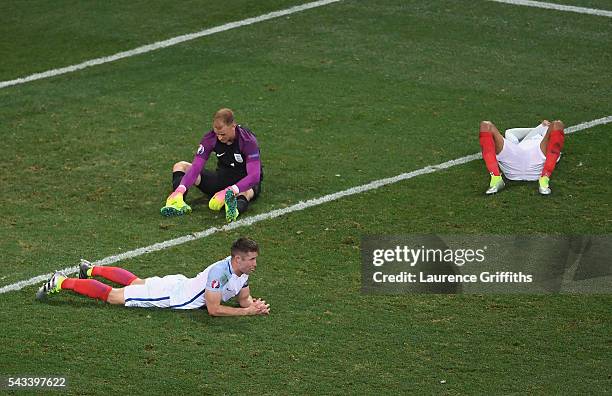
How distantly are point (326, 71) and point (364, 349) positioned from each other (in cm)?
791

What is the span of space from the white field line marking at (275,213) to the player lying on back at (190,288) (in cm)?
47

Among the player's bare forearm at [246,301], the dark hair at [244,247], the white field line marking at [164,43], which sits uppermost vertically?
the white field line marking at [164,43]

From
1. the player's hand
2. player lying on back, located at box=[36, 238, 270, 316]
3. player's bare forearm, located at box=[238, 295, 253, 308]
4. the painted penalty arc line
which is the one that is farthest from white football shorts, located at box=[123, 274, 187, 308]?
the painted penalty arc line

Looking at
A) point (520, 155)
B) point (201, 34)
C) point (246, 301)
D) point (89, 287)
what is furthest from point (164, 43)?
point (246, 301)

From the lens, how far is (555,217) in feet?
A: 44.0

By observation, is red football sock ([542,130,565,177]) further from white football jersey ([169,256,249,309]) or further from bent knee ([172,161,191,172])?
white football jersey ([169,256,249,309])

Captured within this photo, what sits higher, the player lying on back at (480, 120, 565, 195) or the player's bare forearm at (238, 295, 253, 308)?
the player lying on back at (480, 120, 565, 195)

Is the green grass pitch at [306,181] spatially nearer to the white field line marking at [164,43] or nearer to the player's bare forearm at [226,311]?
the player's bare forearm at [226,311]

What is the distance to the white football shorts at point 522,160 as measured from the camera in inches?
563

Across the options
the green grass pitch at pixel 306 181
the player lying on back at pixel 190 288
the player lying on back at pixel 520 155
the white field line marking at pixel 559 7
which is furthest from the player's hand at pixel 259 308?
the white field line marking at pixel 559 7

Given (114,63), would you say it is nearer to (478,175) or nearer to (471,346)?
(478,175)

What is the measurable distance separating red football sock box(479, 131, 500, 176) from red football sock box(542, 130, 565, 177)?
0.56 meters

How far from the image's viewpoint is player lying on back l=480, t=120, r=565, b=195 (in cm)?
1412

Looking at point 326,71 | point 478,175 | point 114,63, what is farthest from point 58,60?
point 478,175
